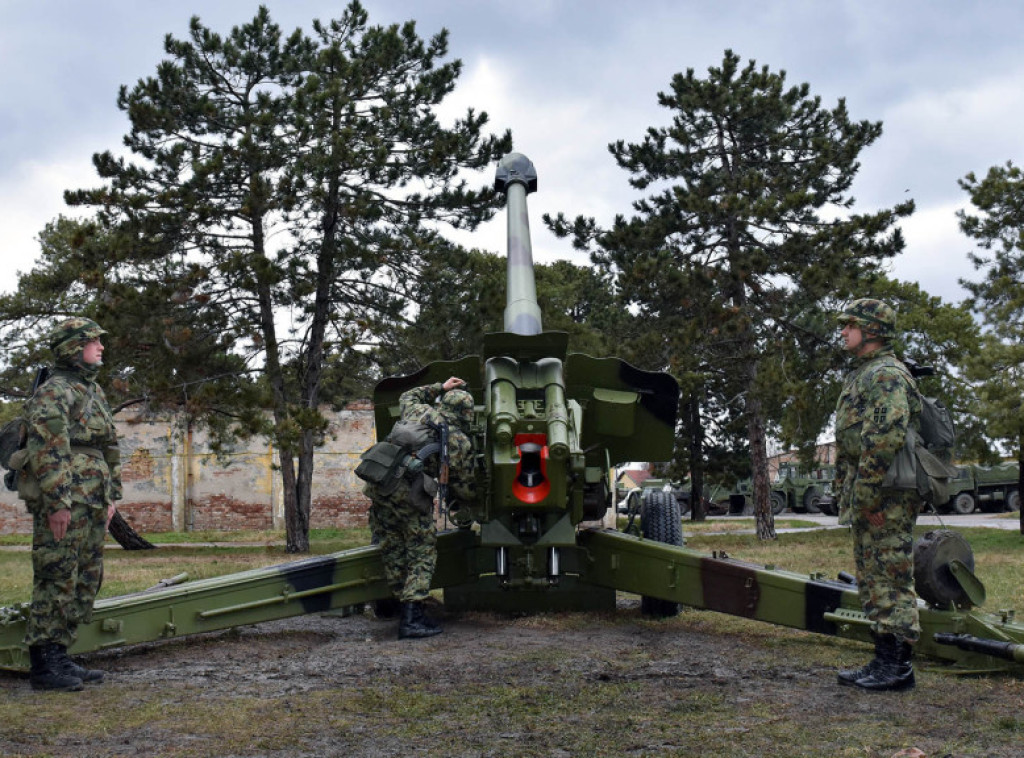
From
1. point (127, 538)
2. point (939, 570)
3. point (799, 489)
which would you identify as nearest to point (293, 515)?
point (127, 538)

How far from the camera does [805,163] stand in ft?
62.4

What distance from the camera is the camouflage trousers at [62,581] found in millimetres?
4941

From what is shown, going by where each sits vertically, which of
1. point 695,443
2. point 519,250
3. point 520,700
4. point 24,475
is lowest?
point 520,700

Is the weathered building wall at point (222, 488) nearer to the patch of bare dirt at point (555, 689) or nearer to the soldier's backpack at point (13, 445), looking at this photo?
the patch of bare dirt at point (555, 689)

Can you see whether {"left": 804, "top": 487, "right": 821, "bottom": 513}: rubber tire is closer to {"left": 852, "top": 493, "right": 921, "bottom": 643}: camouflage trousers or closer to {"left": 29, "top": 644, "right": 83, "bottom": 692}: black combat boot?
{"left": 852, "top": 493, "right": 921, "bottom": 643}: camouflage trousers

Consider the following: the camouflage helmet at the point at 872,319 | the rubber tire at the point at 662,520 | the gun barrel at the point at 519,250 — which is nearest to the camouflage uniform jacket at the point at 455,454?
the gun barrel at the point at 519,250

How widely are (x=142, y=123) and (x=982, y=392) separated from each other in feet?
42.6

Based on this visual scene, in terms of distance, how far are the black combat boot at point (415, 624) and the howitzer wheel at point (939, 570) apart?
2717 mm

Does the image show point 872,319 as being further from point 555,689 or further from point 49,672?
point 49,672

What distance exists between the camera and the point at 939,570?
4930mm

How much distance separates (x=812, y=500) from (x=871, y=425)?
2995 centimetres

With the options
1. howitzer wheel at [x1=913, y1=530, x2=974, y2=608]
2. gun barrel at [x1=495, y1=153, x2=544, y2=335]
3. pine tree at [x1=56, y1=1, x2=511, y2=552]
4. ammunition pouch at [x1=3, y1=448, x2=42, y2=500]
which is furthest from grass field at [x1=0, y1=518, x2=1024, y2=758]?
pine tree at [x1=56, y1=1, x2=511, y2=552]

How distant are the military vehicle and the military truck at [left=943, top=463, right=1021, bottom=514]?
2502 centimetres

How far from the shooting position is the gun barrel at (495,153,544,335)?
738 centimetres
